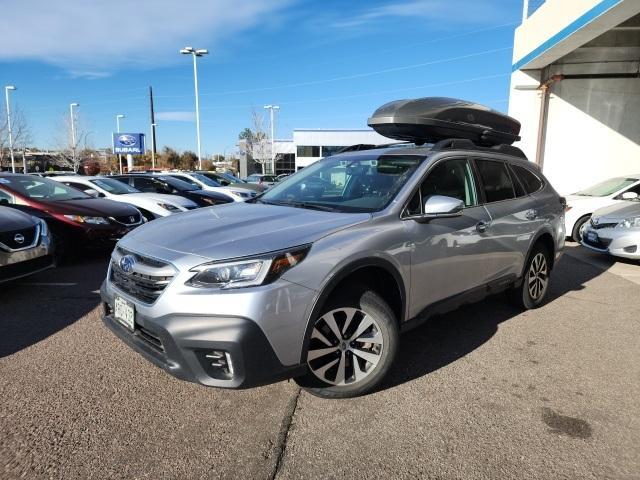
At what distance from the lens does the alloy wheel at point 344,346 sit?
2.79 meters

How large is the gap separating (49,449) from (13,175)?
21.8 ft

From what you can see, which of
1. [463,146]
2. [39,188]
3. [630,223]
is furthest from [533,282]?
[39,188]

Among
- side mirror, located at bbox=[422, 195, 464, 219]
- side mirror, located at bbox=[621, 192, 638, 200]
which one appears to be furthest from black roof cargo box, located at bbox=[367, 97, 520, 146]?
side mirror, located at bbox=[621, 192, 638, 200]

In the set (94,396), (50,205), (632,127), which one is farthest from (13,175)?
(632,127)

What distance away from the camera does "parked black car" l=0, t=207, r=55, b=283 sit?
187 inches

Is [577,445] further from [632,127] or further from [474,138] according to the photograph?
[632,127]

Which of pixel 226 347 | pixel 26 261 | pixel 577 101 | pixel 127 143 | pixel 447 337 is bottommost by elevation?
pixel 447 337

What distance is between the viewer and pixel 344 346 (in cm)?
288

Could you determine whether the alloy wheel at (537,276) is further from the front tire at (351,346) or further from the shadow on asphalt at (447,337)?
the front tire at (351,346)

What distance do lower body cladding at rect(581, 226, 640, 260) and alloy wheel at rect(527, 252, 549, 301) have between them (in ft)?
9.78

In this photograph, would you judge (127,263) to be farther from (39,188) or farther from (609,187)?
(609,187)

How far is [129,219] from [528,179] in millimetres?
5949

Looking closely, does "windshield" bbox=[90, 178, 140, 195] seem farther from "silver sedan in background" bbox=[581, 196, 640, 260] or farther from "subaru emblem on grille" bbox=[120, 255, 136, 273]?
"silver sedan in background" bbox=[581, 196, 640, 260]

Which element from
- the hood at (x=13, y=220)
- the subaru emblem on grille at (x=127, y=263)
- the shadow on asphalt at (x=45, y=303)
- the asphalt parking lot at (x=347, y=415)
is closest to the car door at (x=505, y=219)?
the asphalt parking lot at (x=347, y=415)
